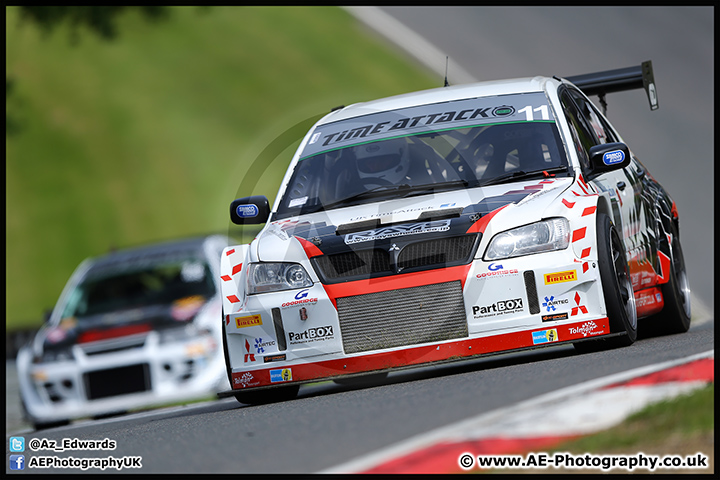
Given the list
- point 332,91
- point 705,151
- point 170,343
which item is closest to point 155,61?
point 332,91

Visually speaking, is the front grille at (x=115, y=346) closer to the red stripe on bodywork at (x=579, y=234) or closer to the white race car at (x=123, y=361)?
the white race car at (x=123, y=361)

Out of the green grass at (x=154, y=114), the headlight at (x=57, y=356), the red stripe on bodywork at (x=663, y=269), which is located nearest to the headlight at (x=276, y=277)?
the red stripe on bodywork at (x=663, y=269)

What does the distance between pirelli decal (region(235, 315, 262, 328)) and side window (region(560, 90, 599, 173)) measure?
2.25 m

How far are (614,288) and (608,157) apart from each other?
1.08m

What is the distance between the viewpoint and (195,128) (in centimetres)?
3297

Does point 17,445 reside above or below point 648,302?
below

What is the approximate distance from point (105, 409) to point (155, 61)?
90.4 ft

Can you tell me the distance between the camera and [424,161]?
24.0 feet

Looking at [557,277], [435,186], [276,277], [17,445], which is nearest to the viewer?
[17,445]

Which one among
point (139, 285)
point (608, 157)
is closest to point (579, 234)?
point (608, 157)

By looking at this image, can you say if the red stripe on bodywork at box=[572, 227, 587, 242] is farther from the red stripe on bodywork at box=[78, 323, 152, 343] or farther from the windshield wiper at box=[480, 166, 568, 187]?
the red stripe on bodywork at box=[78, 323, 152, 343]

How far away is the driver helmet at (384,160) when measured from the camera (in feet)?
23.9

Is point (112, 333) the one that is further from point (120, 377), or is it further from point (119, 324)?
point (120, 377)

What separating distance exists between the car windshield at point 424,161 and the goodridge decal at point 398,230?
661mm
